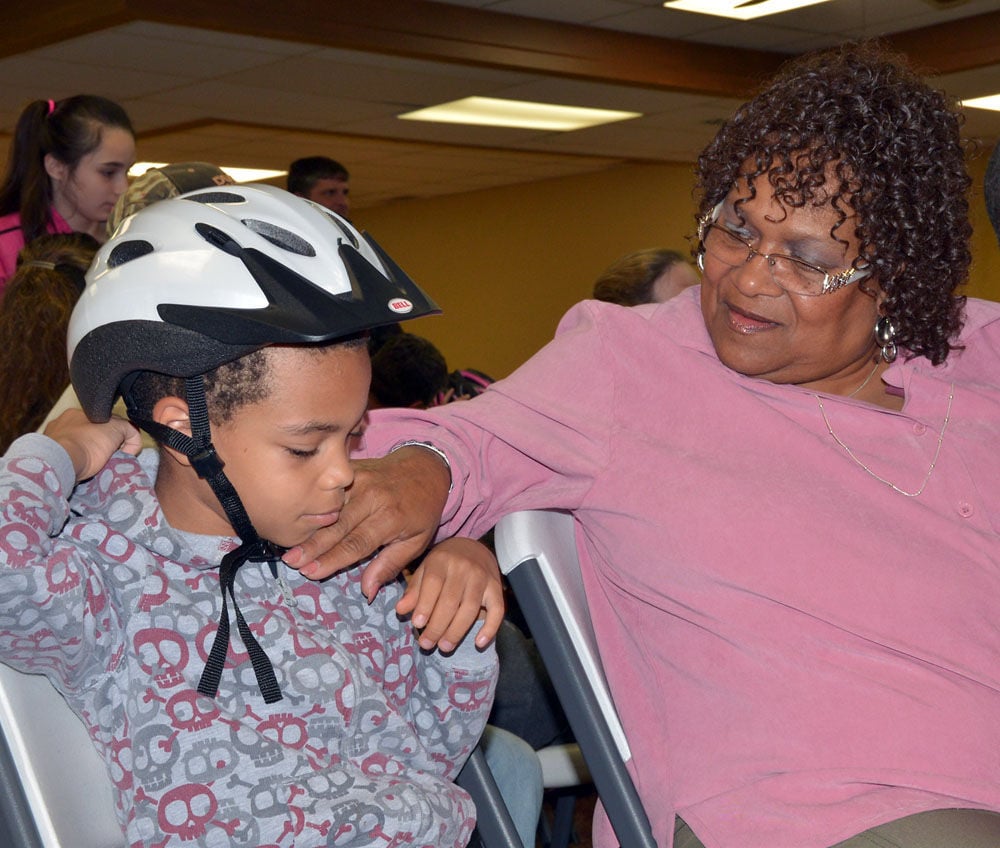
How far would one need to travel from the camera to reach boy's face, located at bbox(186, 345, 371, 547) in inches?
48.3

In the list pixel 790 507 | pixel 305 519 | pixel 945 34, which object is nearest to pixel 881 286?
pixel 790 507

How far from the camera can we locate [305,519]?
49.0 inches

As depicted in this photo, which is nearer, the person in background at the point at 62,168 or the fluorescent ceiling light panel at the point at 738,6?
the person in background at the point at 62,168

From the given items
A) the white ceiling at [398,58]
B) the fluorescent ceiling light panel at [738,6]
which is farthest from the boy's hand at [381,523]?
the fluorescent ceiling light panel at [738,6]

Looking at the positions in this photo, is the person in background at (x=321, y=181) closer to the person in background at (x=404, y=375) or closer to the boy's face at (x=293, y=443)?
the person in background at (x=404, y=375)

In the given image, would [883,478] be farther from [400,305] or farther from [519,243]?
[519,243]

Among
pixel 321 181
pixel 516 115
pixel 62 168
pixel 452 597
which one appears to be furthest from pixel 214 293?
pixel 516 115

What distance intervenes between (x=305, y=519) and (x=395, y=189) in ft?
36.9

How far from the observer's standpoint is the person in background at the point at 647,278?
10.6ft

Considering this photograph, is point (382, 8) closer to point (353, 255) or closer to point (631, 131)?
point (631, 131)

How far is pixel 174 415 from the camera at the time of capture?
1259 mm

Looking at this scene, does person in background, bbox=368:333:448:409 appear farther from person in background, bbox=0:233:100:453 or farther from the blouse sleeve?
the blouse sleeve

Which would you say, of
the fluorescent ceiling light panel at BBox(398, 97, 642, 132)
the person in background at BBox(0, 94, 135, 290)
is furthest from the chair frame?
the fluorescent ceiling light panel at BBox(398, 97, 642, 132)

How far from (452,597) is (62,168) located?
1.91 metres
